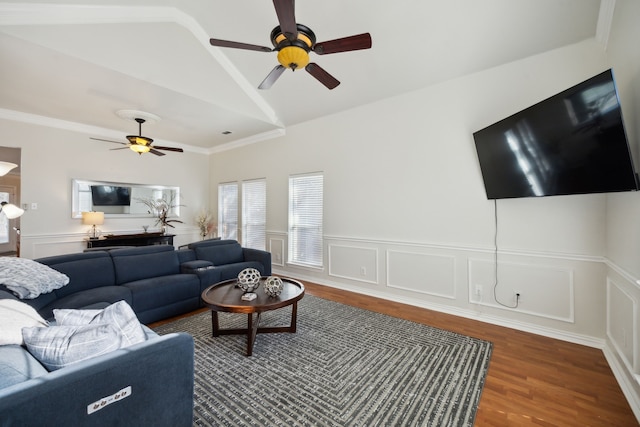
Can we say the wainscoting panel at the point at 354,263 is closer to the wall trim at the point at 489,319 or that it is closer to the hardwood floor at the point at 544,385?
the wall trim at the point at 489,319

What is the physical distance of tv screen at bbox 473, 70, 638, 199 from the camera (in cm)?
190

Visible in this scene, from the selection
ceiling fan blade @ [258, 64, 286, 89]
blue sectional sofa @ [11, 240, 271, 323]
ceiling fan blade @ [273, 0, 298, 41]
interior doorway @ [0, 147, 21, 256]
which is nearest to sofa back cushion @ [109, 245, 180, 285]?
blue sectional sofa @ [11, 240, 271, 323]

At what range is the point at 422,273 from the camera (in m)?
3.75

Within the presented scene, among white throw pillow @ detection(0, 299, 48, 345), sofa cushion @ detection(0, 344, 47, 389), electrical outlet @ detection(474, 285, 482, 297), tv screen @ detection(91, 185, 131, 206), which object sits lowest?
electrical outlet @ detection(474, 285, 482, 297)

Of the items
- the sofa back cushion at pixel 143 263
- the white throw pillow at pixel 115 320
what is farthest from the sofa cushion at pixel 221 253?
the white throw pillow at pixel 115 320

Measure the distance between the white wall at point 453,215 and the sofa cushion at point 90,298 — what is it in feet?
9.57

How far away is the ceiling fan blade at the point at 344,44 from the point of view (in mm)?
2066

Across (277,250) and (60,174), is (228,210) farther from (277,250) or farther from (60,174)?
(60,174)

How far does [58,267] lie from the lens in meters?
2.89

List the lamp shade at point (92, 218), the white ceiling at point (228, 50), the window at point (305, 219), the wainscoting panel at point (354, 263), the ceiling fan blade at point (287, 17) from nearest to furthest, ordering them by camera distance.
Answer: the ceiling fan blade at point (287, 17) < the white ceiling at point (228, 50) < the wainscoting panel at point (354, 263) < the window at point (305, 219) < the lamp shade at point (92, 218)

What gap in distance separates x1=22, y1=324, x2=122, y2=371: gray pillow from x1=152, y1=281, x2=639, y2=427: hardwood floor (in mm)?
2214

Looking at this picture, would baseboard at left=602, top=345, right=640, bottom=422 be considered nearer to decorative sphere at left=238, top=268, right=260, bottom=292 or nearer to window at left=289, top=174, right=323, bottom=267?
decorative sphere at left=238, top=268, right=260, bottom=292

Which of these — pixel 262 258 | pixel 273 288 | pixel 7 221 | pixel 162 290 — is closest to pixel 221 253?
pixel 262 258

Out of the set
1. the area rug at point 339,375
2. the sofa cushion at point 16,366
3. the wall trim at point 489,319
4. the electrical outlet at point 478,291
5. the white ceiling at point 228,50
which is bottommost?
the area rug at point 339,375
